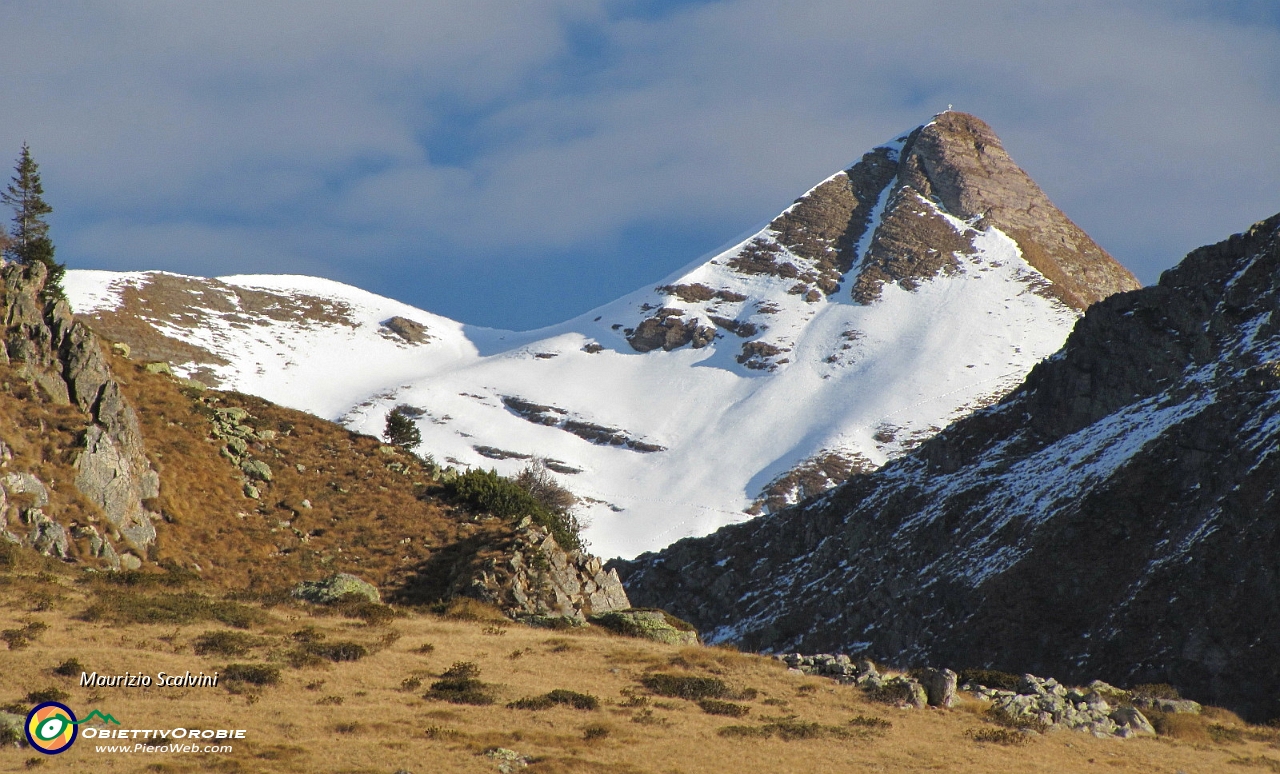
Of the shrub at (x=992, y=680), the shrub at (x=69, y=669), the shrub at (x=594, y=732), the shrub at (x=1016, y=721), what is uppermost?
the shrub at (x=69, y=669)

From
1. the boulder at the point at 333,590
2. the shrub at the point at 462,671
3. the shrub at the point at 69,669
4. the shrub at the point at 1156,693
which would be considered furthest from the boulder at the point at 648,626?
the shrub at the point at 69,669

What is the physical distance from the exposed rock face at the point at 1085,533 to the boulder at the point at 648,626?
35.2 metres

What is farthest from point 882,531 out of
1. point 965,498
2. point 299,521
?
point 299,521

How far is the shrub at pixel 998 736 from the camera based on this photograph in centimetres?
2522

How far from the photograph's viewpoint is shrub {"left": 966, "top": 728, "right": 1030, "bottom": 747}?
25219mm

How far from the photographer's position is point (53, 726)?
19688 mm

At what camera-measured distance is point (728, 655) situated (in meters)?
31.2

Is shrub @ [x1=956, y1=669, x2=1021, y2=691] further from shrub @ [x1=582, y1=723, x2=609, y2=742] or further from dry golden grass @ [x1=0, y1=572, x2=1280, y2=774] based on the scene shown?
shrub @ [x1=582, y1=723, x2=609, y2=742]

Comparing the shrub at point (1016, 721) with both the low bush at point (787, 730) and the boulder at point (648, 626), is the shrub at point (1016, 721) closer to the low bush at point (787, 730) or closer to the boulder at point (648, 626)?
the low bush at point (787, 730)

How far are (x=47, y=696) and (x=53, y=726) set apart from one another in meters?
1.44

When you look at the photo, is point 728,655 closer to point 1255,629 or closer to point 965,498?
point 1255,629

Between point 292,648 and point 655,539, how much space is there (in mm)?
134792

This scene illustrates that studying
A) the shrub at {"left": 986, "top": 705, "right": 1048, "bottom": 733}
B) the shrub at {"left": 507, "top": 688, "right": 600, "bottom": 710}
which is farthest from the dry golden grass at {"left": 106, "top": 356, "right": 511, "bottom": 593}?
the shrub at {"left": 986, "top": 705, "right": 1048, "bottom": 733}

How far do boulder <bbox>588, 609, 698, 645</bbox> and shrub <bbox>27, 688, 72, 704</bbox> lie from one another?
1755 cm
